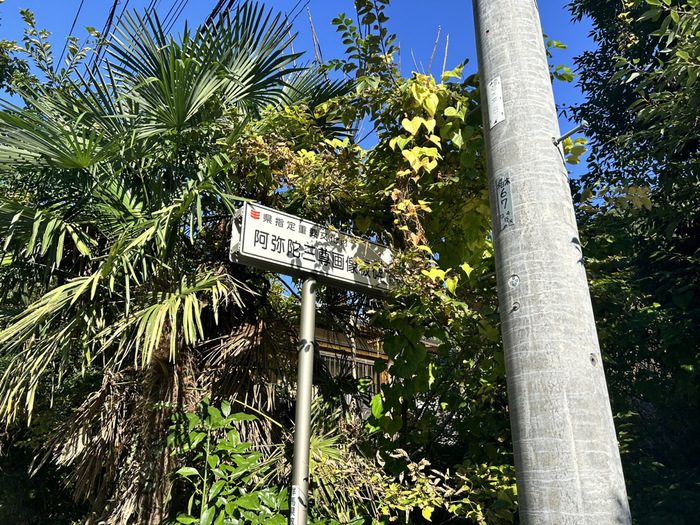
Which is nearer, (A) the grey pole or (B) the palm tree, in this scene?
(A) the grey pole

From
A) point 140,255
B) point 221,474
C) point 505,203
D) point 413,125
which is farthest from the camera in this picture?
point 140,255

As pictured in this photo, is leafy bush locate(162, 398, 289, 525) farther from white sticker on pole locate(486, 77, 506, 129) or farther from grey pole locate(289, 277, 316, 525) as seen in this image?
white sticker on pole locate(486, 77, 506, 129)

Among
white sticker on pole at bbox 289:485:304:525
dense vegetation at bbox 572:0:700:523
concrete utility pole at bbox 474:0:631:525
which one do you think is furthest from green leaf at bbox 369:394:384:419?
concrete utility pole at bbox 474:0:631:525

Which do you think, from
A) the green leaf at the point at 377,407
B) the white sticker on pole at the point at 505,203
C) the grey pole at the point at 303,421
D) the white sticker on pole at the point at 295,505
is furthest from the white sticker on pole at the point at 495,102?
the green leaf at the point at 377,407

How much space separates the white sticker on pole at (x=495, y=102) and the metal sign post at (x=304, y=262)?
1207mm

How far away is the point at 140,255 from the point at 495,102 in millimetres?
2244

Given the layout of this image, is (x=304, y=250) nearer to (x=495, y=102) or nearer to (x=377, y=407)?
(x=377, y=407)

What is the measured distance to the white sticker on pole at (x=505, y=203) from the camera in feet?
4.63

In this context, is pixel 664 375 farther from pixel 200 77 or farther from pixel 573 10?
pixel 573 10

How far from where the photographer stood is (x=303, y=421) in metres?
2.35

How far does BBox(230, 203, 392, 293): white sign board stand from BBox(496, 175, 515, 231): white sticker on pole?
1.23 meters

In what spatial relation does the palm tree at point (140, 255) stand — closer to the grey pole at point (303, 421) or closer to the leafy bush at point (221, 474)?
the leafy bush at point (221, 474)

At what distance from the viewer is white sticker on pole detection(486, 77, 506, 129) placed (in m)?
1.53

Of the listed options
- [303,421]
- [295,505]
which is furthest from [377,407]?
[295,505]
